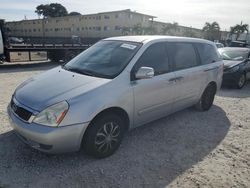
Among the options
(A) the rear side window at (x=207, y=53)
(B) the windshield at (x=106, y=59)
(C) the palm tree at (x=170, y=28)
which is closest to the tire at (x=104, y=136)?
(B) the windshield at (x=106, y=59)

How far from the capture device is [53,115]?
3141mm

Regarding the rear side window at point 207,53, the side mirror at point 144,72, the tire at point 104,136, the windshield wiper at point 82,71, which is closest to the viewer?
the tire at point 104,136

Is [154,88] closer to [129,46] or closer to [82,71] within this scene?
[129,46]

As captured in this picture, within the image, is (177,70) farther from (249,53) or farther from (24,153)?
(249,53)

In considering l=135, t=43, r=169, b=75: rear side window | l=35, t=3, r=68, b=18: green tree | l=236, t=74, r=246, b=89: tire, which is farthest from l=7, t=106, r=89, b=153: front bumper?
l=35, t=3, r=68, b=18: green tree

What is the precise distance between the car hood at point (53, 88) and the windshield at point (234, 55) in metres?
8.10

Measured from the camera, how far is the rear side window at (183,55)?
4.73m

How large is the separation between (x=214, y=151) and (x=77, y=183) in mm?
2324

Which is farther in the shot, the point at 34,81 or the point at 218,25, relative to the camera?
the point at 218,25

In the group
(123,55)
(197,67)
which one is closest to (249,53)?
(197,67)

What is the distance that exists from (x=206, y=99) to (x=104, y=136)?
3421 millimetres

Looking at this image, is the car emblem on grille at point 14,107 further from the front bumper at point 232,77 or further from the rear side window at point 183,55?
the front bumper at point 232,77

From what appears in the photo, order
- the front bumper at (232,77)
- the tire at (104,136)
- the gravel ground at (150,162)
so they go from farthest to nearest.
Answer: the front bumper at (232,77) < the tire at (104,136) < the gravel ground at (150,162)

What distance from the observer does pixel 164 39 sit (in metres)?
4.62
